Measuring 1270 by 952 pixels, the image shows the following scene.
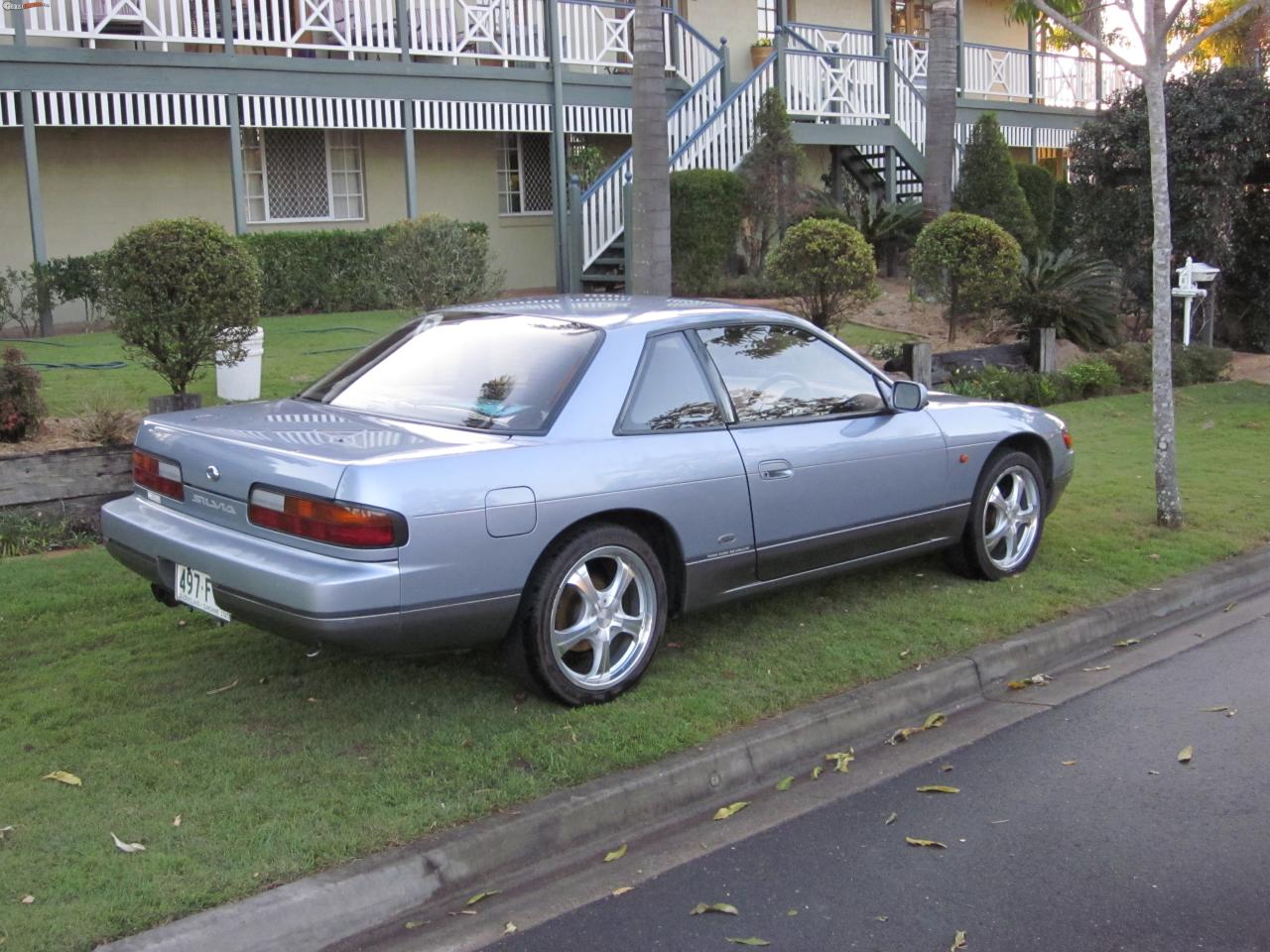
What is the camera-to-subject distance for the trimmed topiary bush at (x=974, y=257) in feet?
48.9

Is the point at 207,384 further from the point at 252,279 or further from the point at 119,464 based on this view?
the point at 119,464

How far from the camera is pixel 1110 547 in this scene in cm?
792

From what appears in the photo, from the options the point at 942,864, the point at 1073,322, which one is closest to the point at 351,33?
the point at 1073,322

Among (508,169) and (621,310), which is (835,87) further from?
(621,310)

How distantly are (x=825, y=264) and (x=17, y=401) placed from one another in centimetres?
811

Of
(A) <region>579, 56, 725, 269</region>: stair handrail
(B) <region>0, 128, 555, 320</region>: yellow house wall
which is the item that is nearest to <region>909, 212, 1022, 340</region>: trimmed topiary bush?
(A) <region>579, 56, 725, 269</region>: stair handrail

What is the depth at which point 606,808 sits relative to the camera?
452 cm

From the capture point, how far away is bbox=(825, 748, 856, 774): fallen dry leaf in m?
5.07

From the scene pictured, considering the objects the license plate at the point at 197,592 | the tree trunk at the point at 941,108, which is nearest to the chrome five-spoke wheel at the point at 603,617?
the license plate at the point at 197,592

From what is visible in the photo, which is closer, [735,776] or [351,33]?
[735,776]

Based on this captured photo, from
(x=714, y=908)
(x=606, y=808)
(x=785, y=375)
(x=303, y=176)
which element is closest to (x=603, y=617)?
(x=606, y=808)

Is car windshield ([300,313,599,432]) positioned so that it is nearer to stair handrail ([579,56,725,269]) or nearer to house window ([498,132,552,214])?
stair handrail ([579,56,725,269])

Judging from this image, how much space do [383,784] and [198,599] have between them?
1.10 metres

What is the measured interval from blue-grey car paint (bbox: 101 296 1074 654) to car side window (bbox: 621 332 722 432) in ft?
0.17
